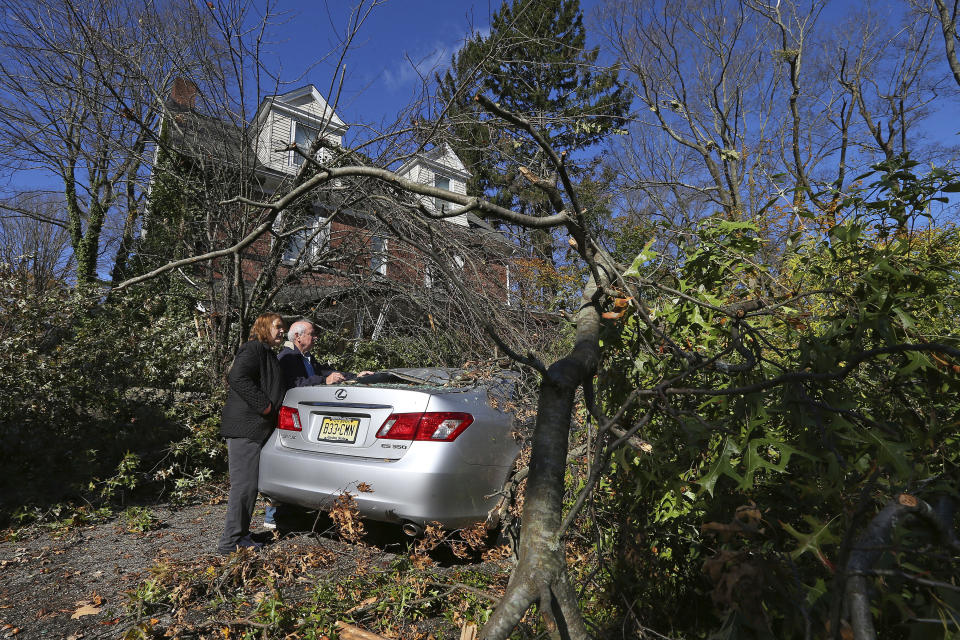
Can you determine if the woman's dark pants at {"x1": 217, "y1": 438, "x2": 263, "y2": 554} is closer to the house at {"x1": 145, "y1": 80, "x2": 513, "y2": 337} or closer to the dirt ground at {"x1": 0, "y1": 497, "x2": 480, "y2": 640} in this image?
the dirt ground at {"x1": 0, "y1": 497, "x2": 480, "y2": 640}

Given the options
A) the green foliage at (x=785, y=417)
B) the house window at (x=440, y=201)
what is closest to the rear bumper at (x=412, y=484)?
the green foliage at (x=785, y=417)

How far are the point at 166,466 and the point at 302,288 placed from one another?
3.56m

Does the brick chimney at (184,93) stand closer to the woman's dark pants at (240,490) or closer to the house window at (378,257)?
the house window at (378,257)

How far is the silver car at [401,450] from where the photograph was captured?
12.7 ft

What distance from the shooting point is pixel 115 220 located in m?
16.0

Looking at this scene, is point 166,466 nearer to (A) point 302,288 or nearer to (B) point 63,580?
(B) point 63,580

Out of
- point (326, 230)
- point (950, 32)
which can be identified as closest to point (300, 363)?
point (326, 230)

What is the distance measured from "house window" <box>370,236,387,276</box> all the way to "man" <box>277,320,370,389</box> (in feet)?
9.32

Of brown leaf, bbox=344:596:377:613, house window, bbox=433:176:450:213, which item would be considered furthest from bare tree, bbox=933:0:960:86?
brown leaf, bbox=344:596:377:613

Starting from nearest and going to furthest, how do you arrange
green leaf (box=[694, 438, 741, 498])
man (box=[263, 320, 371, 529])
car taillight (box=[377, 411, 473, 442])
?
green leaf (box=[694, 438, 741, 498])
car taillight (box=[377, 411, 473, 442])
man (box=[263, 320, 371, 529])

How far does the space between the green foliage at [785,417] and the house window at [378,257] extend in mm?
5854

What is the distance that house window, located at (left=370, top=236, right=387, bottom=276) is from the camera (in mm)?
8133

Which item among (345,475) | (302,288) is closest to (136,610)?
(345,475)

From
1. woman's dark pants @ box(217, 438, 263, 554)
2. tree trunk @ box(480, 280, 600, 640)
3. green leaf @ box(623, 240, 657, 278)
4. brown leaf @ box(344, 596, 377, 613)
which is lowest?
brown leaf @ box(344, 596, 377, 613)
